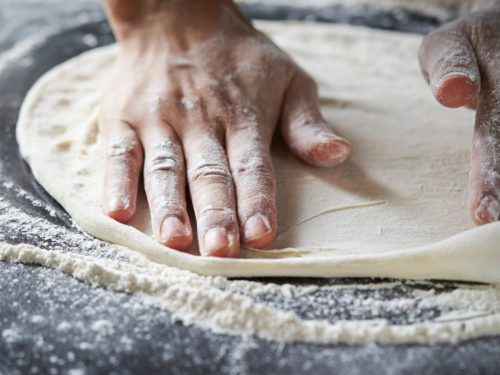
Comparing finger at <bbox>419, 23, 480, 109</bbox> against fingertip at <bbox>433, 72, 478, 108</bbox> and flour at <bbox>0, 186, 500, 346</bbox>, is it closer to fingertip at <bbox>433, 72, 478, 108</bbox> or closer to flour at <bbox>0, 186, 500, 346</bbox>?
fingertip at <bbox>433, 72, 478, 108</bbox>

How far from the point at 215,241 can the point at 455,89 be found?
395 millimetres

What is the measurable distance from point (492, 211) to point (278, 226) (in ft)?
0.97

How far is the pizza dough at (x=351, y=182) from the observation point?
0.87 meters

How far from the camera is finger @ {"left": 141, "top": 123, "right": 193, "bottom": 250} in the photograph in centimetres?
91

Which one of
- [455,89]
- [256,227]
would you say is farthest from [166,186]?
[455,89]

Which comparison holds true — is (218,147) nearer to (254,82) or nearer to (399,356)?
(254,82)

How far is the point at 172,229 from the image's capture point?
91 centimetres

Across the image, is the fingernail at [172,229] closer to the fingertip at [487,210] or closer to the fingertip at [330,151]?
the fingertip at [330,151]

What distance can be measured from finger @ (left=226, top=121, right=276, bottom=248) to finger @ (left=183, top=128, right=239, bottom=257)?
0.6 inches

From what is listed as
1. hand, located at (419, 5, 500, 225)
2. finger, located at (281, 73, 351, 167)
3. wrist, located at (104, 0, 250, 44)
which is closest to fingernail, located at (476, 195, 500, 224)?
hand, located at (419, 5, 500, 225)

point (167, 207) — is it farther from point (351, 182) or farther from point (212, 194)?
point (351, 182)

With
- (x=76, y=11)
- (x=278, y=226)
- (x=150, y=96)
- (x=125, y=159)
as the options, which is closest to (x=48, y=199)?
(x=125, y=159)

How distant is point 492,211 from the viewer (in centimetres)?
88

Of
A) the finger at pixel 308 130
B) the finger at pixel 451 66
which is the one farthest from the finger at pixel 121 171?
the finger at pixel 451 66
